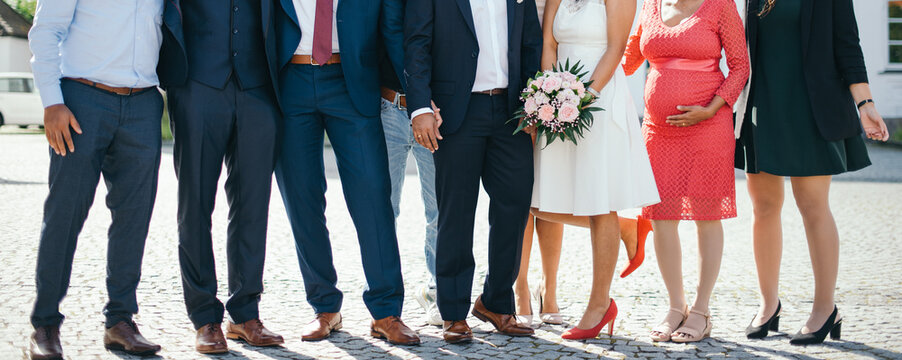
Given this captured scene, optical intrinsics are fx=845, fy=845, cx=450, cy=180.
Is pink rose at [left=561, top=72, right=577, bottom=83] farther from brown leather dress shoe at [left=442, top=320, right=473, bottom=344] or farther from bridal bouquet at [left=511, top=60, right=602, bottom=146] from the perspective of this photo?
brown leather dress shoe at [left=442, top=320, right=473, bottom=344]

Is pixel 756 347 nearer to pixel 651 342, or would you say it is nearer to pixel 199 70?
pixel 651 342

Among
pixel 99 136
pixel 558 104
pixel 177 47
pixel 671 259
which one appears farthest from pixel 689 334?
pixel 99 136

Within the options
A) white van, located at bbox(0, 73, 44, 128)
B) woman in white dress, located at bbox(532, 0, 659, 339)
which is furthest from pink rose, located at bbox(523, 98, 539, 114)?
white van, located at bbox(0, 73, 44, 128)

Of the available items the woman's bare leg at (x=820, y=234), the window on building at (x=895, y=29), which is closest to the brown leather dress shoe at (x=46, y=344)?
the woman's bare leg at (x=820, y=234)

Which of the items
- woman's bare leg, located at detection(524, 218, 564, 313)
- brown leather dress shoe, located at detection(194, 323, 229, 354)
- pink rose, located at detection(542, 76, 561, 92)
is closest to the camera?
brown leather dress shoe, located at detection(194, 323, 229, 354)

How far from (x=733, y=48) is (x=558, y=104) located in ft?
3.89

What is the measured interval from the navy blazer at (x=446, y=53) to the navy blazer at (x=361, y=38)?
106mm

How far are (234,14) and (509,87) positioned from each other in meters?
1.53

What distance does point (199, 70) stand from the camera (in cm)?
439

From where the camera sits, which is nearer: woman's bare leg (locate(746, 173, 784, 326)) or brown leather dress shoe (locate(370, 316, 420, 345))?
brown leather dress shoe (locate(370, 316, 420, 345))

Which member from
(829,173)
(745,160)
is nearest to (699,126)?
(745,160)

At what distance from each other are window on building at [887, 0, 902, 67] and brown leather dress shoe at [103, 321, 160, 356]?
23.4m

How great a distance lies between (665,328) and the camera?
15.8 feet

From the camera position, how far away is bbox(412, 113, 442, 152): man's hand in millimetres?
4516
